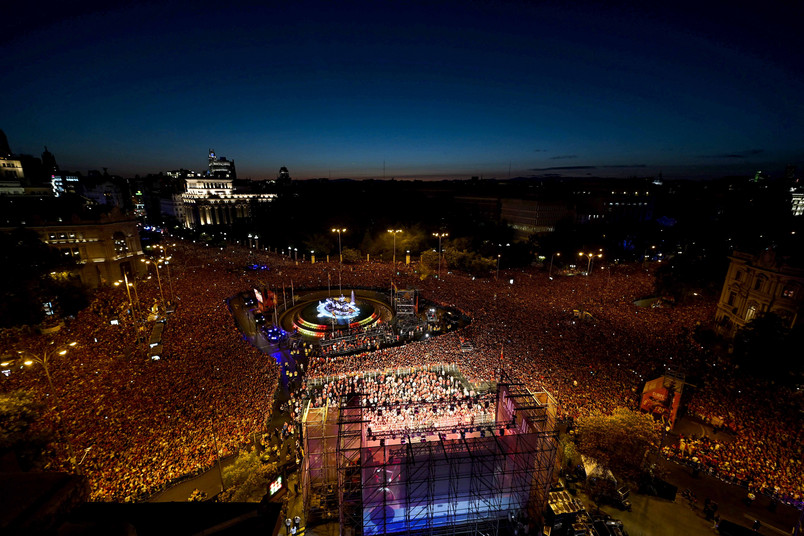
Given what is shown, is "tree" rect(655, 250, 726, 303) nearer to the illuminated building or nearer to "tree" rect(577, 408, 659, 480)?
"tree" rect(577, 408, 659, 480)

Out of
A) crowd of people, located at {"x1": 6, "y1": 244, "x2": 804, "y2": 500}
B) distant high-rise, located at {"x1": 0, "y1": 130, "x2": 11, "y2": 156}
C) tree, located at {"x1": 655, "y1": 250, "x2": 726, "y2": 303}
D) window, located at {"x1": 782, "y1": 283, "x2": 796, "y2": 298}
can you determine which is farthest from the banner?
distant high-rise, located at {"x1": 0, "y1": 130, "x2": 11, "y2": 156}

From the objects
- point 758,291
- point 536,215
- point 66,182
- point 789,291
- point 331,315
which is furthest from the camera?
point 66,182

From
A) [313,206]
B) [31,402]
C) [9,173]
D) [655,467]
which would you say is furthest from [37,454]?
[9,173]

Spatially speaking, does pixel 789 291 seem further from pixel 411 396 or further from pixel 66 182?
pixel 66 182

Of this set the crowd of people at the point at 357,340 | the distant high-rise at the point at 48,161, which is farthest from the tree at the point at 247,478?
the distant high-rise at the point at 48,161

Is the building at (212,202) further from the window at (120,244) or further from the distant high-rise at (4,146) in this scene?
the window at (120,244)

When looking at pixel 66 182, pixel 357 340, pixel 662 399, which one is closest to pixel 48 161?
pixel 66 182

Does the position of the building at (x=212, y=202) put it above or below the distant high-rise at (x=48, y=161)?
below
